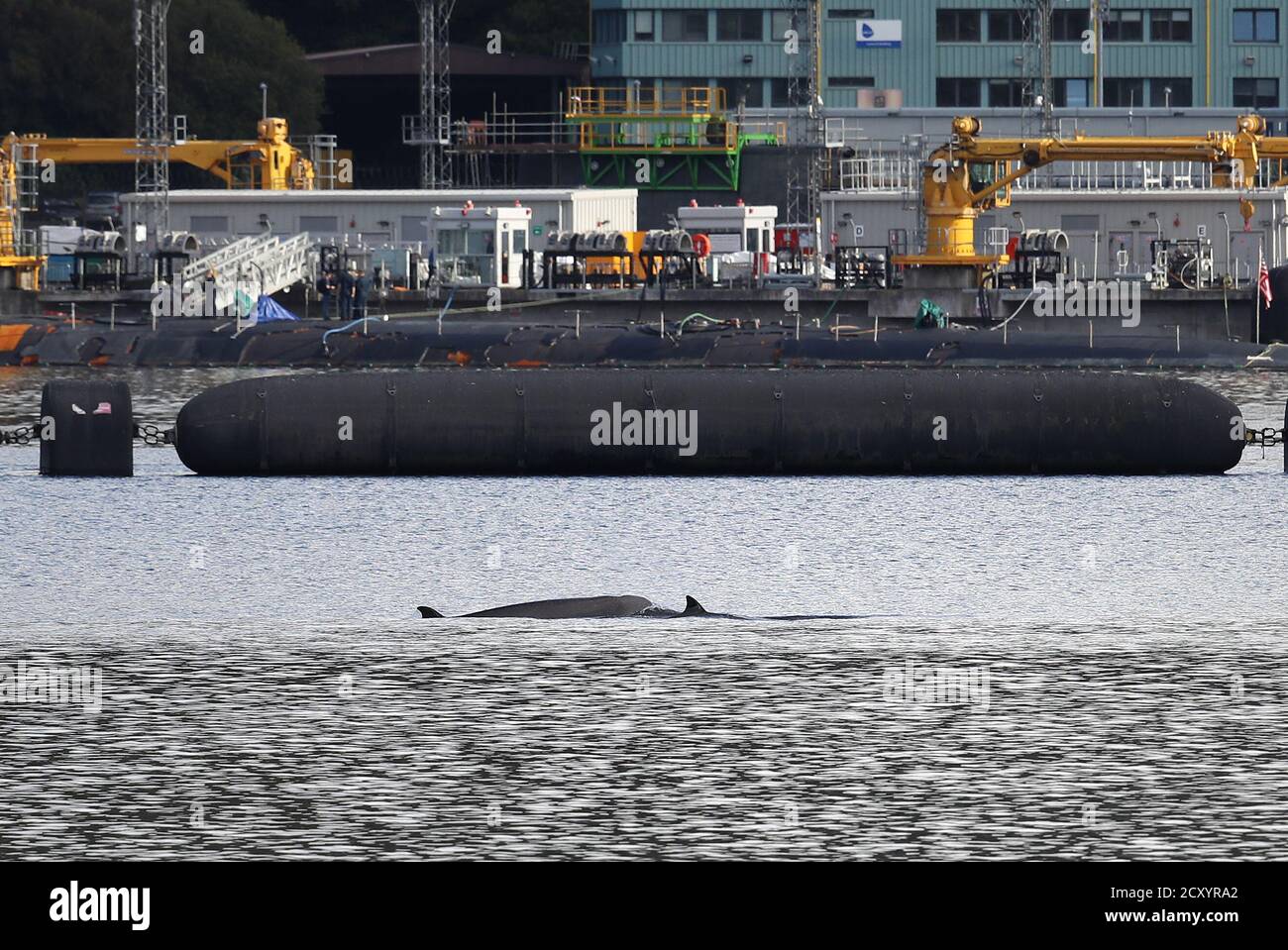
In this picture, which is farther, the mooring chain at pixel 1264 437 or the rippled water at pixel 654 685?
the mooring chain at pixel 1264 437

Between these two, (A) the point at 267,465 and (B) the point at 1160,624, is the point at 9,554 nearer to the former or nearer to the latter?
(A) the point at 267,465

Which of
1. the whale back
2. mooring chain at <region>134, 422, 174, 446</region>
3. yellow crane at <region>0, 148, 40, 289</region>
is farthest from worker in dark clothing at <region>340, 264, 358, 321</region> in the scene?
the whale back

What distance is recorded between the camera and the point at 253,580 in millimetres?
30453

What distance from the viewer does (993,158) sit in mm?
81125

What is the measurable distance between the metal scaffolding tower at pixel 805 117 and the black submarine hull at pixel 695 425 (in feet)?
148

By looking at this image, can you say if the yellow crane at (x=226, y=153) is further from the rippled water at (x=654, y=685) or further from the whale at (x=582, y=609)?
the whale at (x=582, y=609)

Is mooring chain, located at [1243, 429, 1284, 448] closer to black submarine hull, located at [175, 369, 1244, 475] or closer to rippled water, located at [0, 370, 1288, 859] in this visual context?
black submarine hull, located at [175, 369, 1244, 475]

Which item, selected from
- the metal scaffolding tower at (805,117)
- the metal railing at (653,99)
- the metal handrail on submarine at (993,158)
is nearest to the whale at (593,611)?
the metal handrail on submarine at (993,158)

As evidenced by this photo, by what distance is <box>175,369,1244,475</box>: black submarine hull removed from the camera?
44.2 meters

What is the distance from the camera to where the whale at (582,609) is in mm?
27141

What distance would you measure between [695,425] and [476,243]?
45915 mm

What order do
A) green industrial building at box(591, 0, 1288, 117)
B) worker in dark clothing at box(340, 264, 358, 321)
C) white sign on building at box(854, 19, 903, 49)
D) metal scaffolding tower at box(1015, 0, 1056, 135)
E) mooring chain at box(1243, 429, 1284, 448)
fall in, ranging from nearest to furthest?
mooring chain at box(1243, 429, 1284, 448) → worker in dark clothing at box(340, 264, 358, 321) → metal scaffolding tower at box(1015, 0, 1056, 135) → white sign on building at box(854, 19, 903, 49) → green industrial building at box(591, 0, 1288, 117)

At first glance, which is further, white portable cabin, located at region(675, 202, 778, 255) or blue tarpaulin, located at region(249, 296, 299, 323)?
white portable cabin, located at region(675, 202, 778, 255)

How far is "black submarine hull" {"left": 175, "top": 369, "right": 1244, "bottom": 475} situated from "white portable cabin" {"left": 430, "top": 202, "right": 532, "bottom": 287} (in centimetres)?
4409
